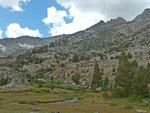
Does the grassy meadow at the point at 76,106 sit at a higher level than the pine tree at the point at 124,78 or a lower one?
lower

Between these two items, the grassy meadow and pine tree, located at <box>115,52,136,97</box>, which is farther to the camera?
pine tree, located at <box>115,52,136,97</box>

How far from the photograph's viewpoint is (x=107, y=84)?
338 ft

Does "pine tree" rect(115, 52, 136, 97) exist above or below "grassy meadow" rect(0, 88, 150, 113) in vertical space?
above

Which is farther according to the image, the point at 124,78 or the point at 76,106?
the point at 124,78

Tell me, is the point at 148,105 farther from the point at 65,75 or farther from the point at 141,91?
the point at 65,75

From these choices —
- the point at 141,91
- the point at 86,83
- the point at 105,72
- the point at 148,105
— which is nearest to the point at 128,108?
the point at 148,105

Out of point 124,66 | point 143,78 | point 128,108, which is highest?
point 124,66

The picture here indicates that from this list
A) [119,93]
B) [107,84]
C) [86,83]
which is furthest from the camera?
[86,83]

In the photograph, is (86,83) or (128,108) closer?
(128,108)

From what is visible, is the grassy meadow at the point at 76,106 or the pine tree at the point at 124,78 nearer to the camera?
the grassy meadow at the point at 76,106

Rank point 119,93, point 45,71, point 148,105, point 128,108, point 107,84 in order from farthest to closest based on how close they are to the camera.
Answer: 1. point 45,71
2. point 107,84
3. point 119,93
4. point 148,105
5. point 128,108

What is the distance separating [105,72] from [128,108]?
101 m

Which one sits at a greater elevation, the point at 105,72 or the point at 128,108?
the point at 105,72

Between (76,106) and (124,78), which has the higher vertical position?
(124,78)
